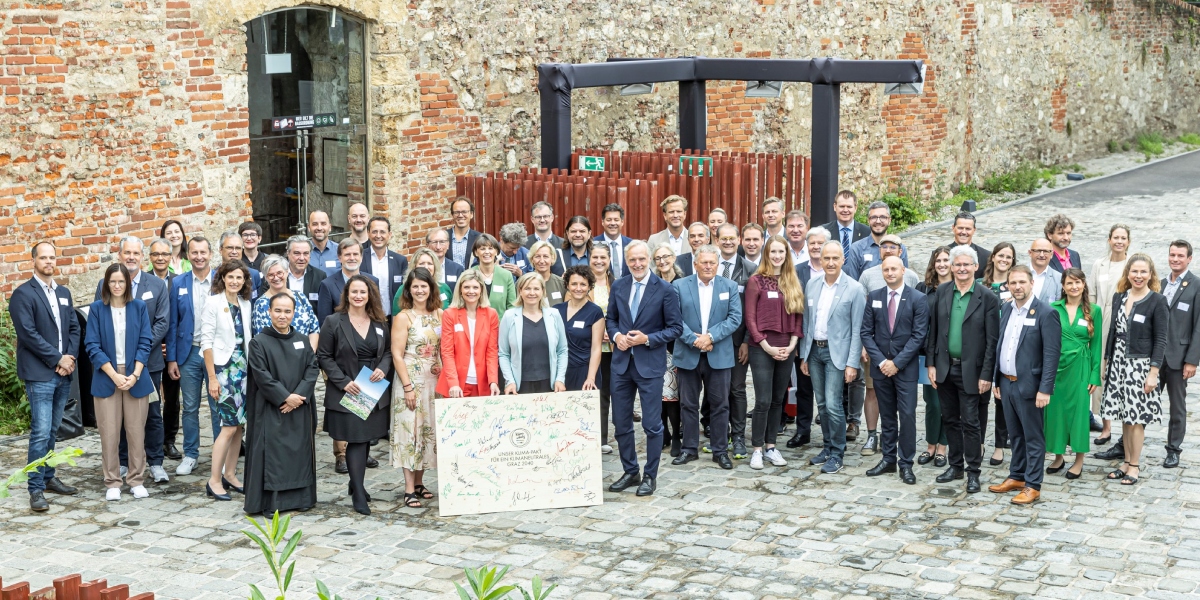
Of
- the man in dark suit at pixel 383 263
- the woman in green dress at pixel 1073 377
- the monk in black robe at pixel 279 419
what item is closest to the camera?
the monk in black robe at pixel 279 419

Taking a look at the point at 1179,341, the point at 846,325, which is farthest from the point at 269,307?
the point at 1179,341

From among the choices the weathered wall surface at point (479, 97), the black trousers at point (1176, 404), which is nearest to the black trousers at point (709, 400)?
the black trousers at point (1176, 404)

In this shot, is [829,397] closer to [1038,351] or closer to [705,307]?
[705,307]

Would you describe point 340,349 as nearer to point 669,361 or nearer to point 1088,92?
point 669,361

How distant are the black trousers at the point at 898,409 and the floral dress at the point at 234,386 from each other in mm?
4333

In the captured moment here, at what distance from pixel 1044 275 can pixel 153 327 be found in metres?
6.35

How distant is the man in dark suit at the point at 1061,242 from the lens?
1019 cm

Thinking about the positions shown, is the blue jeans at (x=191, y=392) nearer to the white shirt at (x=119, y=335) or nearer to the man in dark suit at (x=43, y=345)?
the white shirt at (x=119, y=335)

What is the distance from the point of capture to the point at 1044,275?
380 inches

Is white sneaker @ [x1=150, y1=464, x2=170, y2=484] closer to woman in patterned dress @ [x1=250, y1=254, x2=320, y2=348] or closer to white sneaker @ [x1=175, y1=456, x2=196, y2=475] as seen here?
white sneaker @ [x1=175, y1=456, x2=196, y2=475]

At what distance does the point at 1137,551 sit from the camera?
757 cm

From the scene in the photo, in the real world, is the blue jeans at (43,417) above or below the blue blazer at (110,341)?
below

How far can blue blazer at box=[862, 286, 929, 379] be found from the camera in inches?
354

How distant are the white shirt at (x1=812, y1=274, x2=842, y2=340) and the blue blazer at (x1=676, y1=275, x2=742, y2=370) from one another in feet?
1.89
